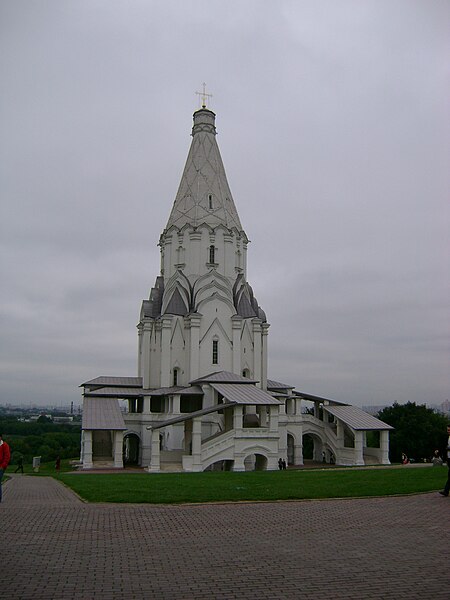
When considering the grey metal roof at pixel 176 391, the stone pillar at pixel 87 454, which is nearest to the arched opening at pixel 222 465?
the grey metal roof at pixel 176 391

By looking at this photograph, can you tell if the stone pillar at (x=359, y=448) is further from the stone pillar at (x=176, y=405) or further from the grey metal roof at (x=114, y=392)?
the grey metal roof at (x=114, y=392)

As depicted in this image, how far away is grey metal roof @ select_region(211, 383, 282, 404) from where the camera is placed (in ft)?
111

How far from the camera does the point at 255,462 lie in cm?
3688

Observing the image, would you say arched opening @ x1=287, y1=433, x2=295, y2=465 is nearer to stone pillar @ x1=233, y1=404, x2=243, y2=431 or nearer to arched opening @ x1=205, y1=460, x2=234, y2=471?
arched opening @ x1=205, y1=460, x2=234, y2=471

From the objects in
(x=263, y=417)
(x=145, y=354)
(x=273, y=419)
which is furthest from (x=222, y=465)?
(x=145, y=354)

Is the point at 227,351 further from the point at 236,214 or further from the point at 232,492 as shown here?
the point at 232,492

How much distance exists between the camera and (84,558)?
8258 millimetres

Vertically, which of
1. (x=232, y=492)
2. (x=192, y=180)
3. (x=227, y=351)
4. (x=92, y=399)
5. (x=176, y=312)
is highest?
(x=192, y=180)

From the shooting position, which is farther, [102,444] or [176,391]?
[102,444]

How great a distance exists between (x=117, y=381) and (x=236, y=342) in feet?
29.4

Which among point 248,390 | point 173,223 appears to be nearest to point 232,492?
point 248,390

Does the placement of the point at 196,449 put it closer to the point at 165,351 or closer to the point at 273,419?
the point at 273,419

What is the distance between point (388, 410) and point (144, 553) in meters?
49.2

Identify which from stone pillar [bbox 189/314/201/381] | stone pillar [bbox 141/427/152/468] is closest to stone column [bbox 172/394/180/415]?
stone pillar [bbox 141/427/152/468]
